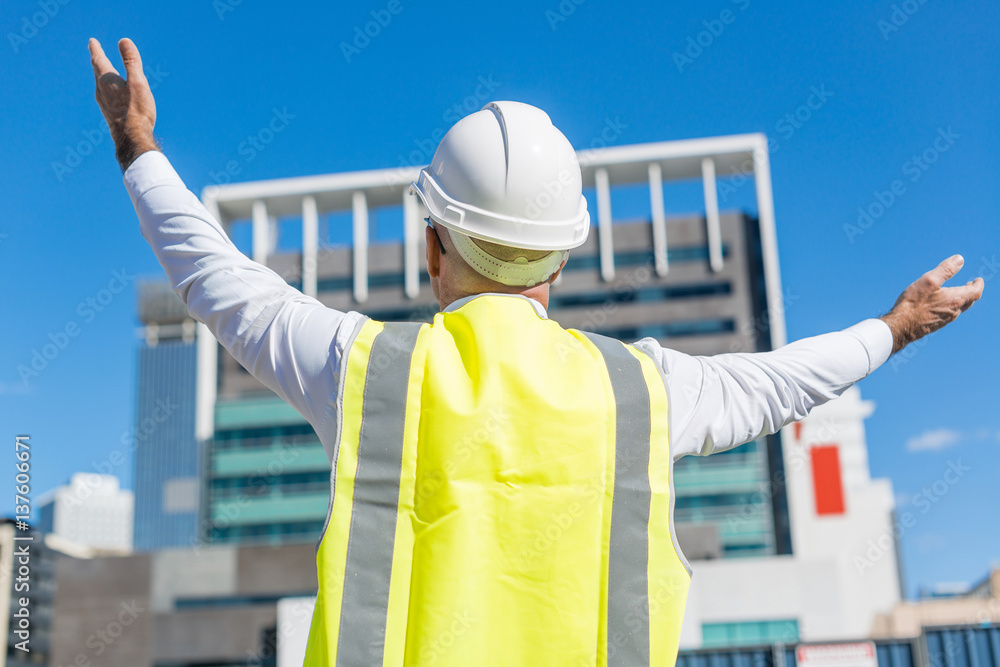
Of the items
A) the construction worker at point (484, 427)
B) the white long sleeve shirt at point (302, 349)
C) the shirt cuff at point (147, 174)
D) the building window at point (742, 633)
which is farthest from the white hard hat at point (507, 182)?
the building window at point (742, 633)

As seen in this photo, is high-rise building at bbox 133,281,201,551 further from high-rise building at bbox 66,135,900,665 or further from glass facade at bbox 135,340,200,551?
high-rise building at bbox 66,135,900,665

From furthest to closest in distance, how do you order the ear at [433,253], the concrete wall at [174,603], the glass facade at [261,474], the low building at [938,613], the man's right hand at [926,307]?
the glass facade at [261,474]
the low building at [938,613]
the concrete wall at [174,603]
the man's right hand at [926,307]
the ear at [433,253]

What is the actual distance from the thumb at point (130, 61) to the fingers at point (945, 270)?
60.6 inches

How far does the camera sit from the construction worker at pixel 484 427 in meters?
1.32

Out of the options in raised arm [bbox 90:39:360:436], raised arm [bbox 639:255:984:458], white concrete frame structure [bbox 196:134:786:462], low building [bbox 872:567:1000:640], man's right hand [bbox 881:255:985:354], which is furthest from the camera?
white concrete frame structure [bbox 196:134:786:462]

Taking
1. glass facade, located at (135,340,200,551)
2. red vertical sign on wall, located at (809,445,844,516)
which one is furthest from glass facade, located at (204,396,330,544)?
glass facade, located at (135,340,200,551)

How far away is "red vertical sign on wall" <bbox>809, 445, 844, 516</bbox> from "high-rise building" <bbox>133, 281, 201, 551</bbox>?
103 meters

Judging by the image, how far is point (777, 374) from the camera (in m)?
1.62

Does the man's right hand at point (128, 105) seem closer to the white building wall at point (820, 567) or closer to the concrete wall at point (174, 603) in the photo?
the white building wall at point (820, 567)

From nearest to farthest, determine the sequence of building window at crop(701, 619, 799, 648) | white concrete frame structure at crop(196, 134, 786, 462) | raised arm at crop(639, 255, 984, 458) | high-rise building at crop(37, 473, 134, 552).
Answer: raised arm at crop(639, 255, 984, 458) < building window at crop(701, 619, 799, 648) < white concrete frame structure at crop(196, 134, 786, 462) < high-rise building at crop(37, 473, 134, 552)

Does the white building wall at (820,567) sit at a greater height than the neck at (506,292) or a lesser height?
greater

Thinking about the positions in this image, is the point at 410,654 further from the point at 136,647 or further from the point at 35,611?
the point at 35,611

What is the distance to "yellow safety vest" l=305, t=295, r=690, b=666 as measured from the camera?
1308 millimetres

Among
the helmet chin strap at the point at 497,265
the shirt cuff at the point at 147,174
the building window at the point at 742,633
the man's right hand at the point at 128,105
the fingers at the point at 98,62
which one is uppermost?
the building window at the point at 742,633
